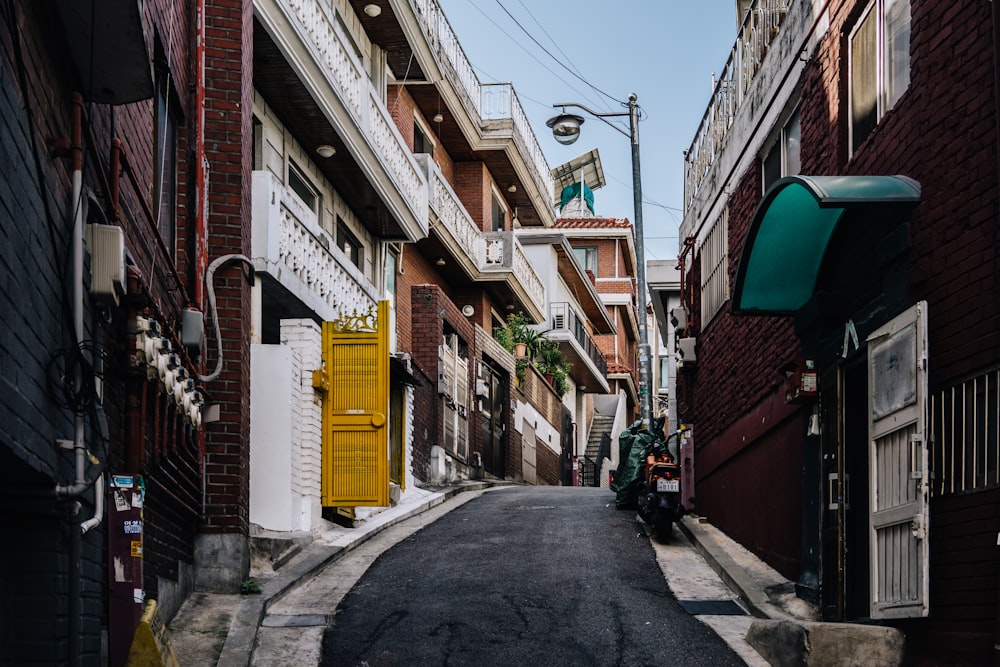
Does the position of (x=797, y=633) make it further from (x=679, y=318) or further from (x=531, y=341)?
(x=531, y=341)

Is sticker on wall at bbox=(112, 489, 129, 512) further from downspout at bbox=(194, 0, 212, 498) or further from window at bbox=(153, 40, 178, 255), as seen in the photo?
downspout at bbox=(194, 0, 212, 498)

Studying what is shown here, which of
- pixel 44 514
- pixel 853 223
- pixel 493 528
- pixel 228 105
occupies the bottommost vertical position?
pixel 493 528

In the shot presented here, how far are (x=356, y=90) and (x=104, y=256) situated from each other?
1224 centimetres

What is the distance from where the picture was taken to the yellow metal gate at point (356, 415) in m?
15.7

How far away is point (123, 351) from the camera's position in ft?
28.7

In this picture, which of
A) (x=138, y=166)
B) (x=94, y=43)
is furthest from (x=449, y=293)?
(x=94, y=43)

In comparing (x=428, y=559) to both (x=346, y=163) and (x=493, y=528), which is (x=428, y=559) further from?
(x=346, y=163)

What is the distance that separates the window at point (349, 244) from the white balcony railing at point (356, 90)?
1052 millimetres

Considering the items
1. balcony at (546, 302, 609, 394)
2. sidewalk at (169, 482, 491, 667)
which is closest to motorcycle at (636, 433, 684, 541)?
sidewalk at (169, 482, 491, 667)

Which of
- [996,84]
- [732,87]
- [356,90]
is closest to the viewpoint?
[996,84]

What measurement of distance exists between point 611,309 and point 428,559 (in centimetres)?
3887

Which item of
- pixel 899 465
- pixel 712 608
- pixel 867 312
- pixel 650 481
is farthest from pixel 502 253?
pixel 899 465

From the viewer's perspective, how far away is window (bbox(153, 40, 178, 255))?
11094 millimetres

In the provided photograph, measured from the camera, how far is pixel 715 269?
18078mm
